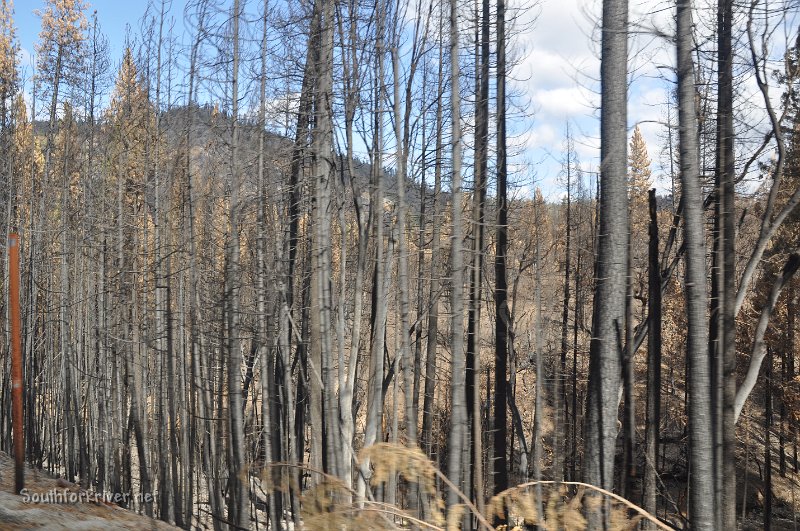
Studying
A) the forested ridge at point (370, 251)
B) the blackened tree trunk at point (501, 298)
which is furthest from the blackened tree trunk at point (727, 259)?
the blackened tree trunk at point (501, 298)

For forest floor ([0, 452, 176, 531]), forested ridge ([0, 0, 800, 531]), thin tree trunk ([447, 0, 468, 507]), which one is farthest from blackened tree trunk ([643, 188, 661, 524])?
forest floor ([0, 452, 176, 531])

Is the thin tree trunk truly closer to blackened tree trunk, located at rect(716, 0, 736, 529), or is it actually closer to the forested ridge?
the forested ridge

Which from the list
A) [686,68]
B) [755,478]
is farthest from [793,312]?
[686,68]

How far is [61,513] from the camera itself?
5.02 m

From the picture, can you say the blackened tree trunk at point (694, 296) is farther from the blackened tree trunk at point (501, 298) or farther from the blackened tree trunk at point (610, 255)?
the blackened tree trunk at point (501, 298)

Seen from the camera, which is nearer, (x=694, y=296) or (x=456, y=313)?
(x=694, y=296)

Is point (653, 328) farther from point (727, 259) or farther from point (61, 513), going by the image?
point (61, 513)

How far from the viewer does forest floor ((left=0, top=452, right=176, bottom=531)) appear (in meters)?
4.63

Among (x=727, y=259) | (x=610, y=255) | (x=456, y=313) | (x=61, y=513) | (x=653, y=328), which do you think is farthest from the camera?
(x=653, y=328)

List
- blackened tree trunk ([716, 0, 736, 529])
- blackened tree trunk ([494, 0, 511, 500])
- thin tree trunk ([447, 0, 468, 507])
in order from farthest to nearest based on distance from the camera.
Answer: blackened tree trunk ([494, 0, 511, 500]) < blackened tree trunk ([716, 0, 736, 529]) < thin tree trunk ([447, 0, 468, 507])

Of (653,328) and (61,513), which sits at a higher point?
(653,328)

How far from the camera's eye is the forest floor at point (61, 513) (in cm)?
463

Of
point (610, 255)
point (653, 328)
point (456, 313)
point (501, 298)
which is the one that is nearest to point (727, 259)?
point (653, 328)

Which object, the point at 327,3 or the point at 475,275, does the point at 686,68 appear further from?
the point at 475,275
